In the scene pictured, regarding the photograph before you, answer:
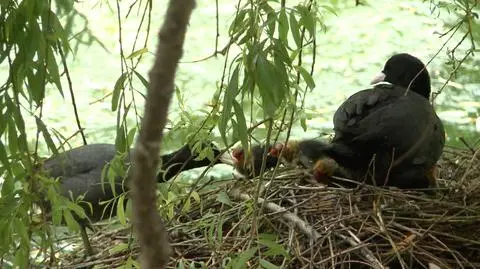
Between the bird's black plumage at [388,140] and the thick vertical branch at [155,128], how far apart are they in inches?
106

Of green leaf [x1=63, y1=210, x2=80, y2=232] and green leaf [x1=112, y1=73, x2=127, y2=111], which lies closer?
green leaf [x1=112, y1=73, x2=127, y2=111]

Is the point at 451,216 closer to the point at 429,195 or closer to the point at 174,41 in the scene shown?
the point at 429,195

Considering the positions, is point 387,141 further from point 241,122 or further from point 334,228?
point 241,122

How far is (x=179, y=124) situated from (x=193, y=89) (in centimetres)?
363

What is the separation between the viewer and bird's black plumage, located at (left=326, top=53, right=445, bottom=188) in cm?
332

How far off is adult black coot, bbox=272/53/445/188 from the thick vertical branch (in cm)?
268

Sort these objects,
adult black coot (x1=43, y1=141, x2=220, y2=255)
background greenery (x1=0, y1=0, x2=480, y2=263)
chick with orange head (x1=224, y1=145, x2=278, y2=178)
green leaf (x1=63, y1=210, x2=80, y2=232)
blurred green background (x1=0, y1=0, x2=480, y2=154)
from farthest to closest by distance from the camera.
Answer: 1. blurred green background (x1=0, y1=0, x2=480, y2=154)
2. background greenery (x1=0, y1=0, x2=480, y2=263)
3. adult black coot (x1=43, y1=141, x2=220, y2=255)
4. chick with orange head (x1=224, y1=145, x2=278, y2=178)
5. green leaf (x1=63, y1=210, x2=80, y2=232)

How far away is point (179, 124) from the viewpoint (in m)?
2.69

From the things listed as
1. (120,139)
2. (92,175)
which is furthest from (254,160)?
(120,139)

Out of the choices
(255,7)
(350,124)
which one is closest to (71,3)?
(255,7)

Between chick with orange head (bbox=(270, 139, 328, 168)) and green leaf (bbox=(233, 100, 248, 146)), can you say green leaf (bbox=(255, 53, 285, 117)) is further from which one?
chick with orange head (bbox=(270, 139, 328, 168))

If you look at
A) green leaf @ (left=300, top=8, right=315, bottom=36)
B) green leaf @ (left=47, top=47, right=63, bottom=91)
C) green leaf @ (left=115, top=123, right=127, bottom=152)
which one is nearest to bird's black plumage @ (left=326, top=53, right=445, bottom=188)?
green leaf @ (left=300, top=8, right=315, bottom=36)

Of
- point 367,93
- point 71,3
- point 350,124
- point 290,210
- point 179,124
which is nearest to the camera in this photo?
point 71,3

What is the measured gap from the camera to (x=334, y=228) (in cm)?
287
